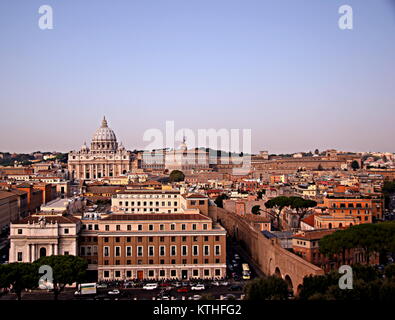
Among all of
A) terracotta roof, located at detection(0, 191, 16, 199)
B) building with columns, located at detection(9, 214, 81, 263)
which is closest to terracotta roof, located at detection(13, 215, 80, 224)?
building with columns, located at detection(9, 214, 81, 263)

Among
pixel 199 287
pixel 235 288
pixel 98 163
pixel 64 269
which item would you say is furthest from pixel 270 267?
pixel 98 163

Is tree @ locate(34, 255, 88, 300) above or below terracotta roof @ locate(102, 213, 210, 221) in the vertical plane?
below

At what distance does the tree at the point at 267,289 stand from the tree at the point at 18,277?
4.86 meters

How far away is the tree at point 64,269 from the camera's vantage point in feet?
40.2

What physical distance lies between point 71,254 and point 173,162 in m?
54.3

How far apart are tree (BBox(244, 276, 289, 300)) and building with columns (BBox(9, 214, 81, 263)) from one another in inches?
234

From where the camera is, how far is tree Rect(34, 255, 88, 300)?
12.3 metres

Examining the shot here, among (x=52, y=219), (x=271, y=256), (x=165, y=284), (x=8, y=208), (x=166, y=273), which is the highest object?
(x=52, y=219)

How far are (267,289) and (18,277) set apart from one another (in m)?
5.46

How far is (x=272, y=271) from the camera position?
1416 centimetres

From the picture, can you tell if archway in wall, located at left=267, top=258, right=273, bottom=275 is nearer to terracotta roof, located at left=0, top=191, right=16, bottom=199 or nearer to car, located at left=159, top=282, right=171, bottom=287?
car, located at left=159, top=282, right=171, bottom=287

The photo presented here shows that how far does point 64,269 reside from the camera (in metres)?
12.4

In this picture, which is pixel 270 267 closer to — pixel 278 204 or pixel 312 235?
pixel 312 235
